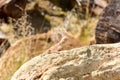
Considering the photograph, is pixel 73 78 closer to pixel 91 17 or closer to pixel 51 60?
pixel 51 60

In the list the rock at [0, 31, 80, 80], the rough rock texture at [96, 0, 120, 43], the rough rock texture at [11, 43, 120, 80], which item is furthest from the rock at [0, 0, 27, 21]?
the rough rock texture at [11, 43, 120, 80]

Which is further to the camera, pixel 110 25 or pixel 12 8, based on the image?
pixel 12 8

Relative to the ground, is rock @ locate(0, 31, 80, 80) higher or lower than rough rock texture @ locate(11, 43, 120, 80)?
lower

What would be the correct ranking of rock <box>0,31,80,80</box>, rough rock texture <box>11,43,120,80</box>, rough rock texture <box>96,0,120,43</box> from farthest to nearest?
rock <box>0,31,80,80</box> → rough rock texture <box>96,0,120,43</box> → rough rock texture <box>11,43,120,80</box>

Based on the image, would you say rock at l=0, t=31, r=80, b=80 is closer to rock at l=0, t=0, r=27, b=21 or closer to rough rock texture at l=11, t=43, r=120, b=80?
rock at l=0, t=0, r=27, b=21

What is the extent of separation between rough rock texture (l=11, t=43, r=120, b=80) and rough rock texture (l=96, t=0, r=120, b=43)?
3.81 ft

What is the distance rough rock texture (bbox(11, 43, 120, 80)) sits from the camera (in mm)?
2875

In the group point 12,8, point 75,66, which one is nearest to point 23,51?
point 12,8

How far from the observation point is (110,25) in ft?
14.0

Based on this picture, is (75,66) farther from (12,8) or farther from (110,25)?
(12,8)

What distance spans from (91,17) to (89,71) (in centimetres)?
515

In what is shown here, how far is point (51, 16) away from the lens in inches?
335

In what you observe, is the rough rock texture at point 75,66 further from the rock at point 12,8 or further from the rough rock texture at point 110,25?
the rock at point 12,8

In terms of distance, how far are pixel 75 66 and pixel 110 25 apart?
1.45 m
